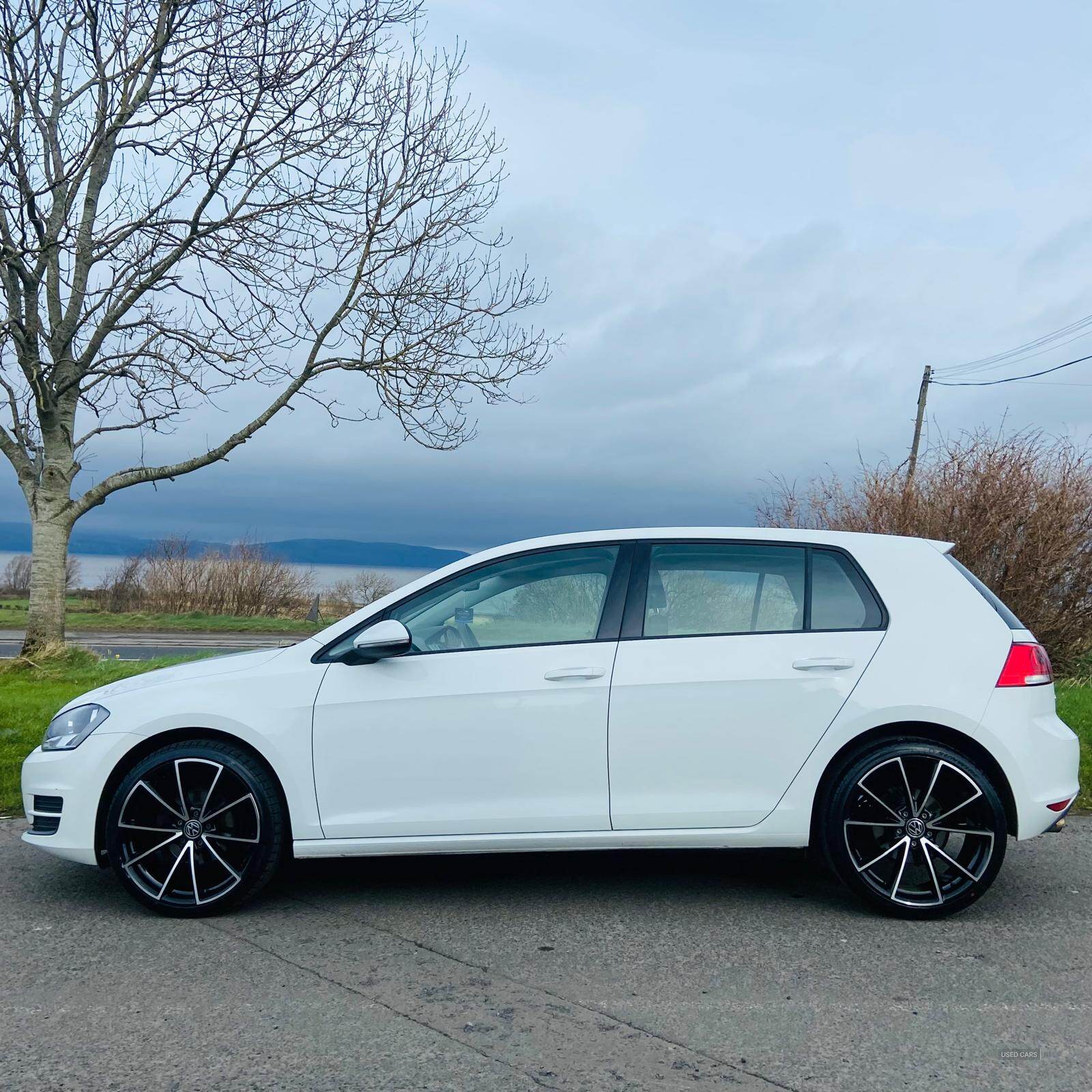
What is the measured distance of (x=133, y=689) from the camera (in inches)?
190

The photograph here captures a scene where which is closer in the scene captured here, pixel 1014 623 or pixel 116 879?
pixel 1014 623

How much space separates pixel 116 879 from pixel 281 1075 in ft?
8.20

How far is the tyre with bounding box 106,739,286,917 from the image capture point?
4617mm

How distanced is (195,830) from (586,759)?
1.73m

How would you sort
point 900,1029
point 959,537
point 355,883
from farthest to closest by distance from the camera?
point 959,537
point 355,883
point 900,1029

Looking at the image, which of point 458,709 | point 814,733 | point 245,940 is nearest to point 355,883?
point 245,940

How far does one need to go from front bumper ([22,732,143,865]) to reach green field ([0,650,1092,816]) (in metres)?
2.31

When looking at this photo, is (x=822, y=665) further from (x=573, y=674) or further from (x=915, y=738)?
(x=573, y=674)

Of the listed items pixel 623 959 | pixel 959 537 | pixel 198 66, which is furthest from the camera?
pixel 959 537

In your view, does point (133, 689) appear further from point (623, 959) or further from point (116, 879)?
point (623, 959)

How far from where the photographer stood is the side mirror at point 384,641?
461cm

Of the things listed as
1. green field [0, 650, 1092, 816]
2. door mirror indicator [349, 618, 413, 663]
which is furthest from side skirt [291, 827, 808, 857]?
green field [0, 650, 1092, 816]

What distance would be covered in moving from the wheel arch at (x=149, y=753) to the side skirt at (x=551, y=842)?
10.1 inches

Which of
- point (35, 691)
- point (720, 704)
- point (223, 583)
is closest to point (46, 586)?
point (35, 691)
